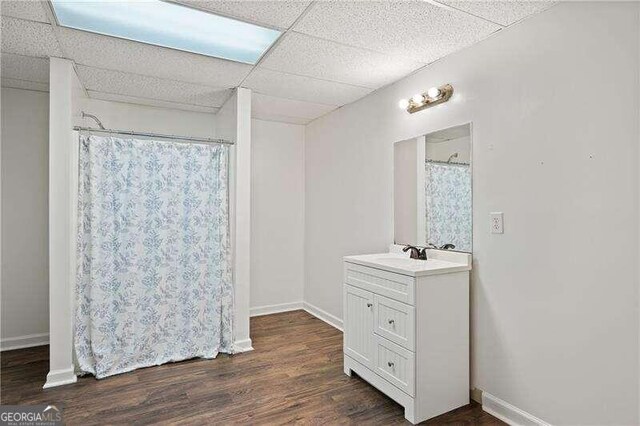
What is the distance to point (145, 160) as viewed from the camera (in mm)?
2730

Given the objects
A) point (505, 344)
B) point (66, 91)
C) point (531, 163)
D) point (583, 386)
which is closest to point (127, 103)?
point (66, 91)

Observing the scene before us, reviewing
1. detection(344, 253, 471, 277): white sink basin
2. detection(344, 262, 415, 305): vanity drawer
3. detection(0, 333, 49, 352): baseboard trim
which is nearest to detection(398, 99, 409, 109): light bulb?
detection(344, 253, 471, 277): white sink basin

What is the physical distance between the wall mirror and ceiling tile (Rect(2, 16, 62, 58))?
2488 mm

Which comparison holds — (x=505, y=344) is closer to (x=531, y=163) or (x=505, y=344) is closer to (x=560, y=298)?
(x=560, y=298)

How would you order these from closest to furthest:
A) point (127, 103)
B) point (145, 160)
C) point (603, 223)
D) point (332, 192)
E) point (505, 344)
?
point (603, 223)
point (505, 344)
point (145, 160)
point (127, 103)
point (332, 192)

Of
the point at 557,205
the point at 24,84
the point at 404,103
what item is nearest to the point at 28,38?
the point at 24,84

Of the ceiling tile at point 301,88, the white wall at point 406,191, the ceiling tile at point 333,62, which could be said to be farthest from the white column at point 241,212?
the white wall at point 406,191

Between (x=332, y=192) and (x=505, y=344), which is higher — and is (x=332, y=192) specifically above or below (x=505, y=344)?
above

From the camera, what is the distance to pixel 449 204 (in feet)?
7.89

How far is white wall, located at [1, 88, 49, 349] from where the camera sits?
303 centimetres

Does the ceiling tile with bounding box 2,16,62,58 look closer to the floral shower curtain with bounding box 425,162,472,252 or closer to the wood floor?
the wood floor

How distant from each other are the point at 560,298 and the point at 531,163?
722 mm

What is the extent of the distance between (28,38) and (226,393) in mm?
2565

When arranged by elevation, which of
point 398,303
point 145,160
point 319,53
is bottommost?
point 398,303
